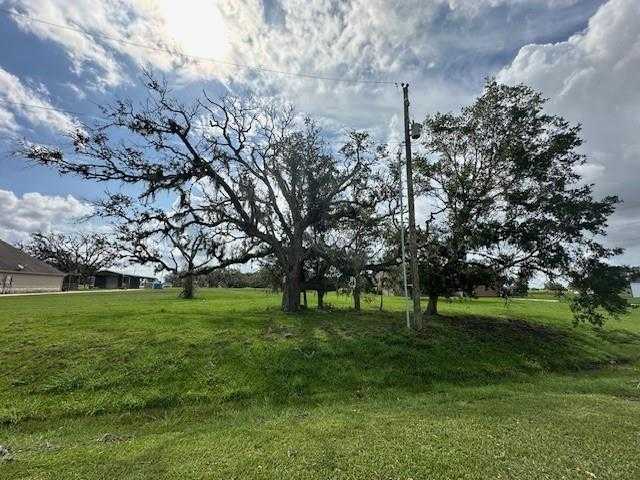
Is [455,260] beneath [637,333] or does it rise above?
above

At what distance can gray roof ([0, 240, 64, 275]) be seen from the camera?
38625 mm

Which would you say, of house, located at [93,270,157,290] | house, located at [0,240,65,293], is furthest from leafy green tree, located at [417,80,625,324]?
house, located at [93,270,157,290]

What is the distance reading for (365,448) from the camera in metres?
4.56

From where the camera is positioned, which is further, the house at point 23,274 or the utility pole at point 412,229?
the house at point 23,274

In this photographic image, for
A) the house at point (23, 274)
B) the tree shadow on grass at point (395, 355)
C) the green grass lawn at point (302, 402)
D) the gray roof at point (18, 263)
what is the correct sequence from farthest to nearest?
the gray roof at point (18, 263) → the house at point (23, 274) → the tree shadow on grass at point (395, 355) → the green grass lawn at point (302, 402)

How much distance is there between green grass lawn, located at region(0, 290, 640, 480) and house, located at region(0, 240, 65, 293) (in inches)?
1312

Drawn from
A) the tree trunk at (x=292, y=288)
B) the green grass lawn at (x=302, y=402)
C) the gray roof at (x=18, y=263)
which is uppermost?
the gray roof at (x=18, y=263)

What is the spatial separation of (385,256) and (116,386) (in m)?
13.6

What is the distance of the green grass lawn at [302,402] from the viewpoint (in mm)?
4238

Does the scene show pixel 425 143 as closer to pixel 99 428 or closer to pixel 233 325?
pixel 233 325

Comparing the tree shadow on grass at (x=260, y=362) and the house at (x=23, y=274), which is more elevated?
the house at (x=23, y=274)

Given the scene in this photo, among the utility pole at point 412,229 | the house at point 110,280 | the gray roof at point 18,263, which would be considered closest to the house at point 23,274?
the gray roof at point 18,263

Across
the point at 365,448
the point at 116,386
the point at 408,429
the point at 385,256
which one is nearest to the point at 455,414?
the point at 408,429

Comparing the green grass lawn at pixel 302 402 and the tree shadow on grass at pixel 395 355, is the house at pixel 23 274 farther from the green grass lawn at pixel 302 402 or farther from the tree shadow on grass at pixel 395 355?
the tree shadow on grass at pixel 395 355
